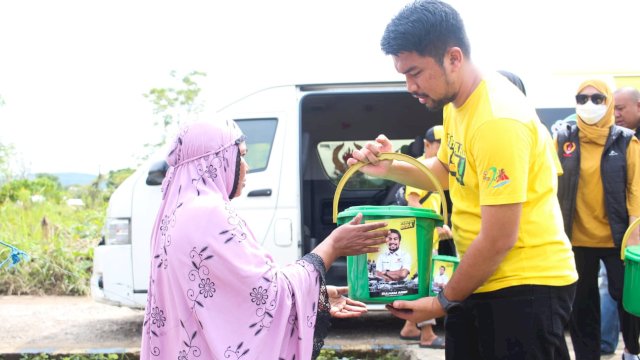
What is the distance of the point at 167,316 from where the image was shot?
225 centimetres

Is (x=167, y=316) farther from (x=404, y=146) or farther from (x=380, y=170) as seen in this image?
(x=404, y=146)

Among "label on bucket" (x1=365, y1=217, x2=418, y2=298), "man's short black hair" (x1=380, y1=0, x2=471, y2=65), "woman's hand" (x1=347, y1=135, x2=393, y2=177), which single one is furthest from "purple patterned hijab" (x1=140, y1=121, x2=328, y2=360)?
"man's short black hair" (x1=380, y1=0, x2=471, y2=65)

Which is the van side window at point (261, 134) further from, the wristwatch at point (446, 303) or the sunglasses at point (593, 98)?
the wristwatch at point (446, 303)

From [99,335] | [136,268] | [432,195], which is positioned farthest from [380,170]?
[99,335]

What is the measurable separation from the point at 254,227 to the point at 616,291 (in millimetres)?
2736

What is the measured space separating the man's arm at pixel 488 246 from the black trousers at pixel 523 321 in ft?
0.42

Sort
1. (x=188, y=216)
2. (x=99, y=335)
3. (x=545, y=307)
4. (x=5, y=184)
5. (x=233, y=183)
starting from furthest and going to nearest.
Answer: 1. (x=5, y=184)
2. (x=99, y=335)
3. (x=233, y=183)
4. (x=188, y=216)
5. (x=545, y=307)

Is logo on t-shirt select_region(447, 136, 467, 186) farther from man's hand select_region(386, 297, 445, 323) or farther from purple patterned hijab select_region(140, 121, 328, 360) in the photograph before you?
purple patterned hijab select_region(140, 121, 328, 360)

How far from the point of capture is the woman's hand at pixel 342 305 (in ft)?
8.25

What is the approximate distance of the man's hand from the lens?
2.09m

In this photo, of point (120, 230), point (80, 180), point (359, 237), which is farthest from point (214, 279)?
point (80, 180)

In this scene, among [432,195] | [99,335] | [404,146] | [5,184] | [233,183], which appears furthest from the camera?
[5,184]

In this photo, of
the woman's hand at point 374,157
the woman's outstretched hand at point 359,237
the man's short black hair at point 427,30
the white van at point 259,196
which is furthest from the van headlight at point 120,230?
the man's short black hair at point 427,30

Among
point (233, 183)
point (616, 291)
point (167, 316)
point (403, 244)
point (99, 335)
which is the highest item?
point (233, 183)
